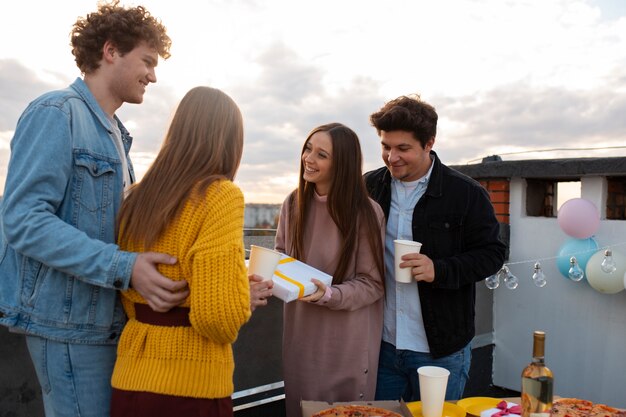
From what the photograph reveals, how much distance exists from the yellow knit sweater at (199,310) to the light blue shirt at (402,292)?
1.17 m

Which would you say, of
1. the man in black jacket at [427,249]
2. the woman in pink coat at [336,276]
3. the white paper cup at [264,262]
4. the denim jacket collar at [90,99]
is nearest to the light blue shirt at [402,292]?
the man in black jacket at [427,249]

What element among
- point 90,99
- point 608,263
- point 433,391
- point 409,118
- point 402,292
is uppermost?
point 409,118

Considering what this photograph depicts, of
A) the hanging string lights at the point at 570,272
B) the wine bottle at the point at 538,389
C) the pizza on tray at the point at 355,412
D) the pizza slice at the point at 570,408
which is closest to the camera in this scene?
the wine bottle at the point at 538,389

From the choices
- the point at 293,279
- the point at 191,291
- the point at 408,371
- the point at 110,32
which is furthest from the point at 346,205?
the point at 110,32

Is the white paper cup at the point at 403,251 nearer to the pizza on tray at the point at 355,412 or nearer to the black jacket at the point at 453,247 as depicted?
the black jacket at the point at 453,247

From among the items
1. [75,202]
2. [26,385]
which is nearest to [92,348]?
[75,202]

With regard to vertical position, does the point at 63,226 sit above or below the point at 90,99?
below

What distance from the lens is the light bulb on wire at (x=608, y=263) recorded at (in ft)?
12.4

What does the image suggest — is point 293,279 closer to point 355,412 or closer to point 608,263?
point 355,412

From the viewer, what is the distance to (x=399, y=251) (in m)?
2.25

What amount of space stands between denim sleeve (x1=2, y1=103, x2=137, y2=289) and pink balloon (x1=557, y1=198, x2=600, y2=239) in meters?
3.56

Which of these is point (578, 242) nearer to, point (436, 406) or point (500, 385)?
point (500, 385)

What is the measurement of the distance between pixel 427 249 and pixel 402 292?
0.79 feet

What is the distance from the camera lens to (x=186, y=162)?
5.08 ft
